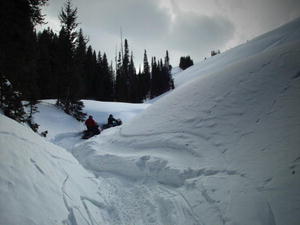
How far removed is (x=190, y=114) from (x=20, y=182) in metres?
4.76

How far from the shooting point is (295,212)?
7.89 feet

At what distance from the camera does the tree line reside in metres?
8.56

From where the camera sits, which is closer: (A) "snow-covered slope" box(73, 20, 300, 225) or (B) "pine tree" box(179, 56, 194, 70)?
(A) "snow-covered slope" box(73, 20, 300, 225)

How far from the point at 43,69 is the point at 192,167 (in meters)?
26.7

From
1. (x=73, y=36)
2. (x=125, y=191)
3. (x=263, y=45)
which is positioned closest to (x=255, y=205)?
(x=125, y=191)

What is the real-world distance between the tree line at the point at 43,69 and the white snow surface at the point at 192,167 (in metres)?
5.84

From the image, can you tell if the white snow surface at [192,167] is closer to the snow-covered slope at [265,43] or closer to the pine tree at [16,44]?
the pine tree at [16,44]

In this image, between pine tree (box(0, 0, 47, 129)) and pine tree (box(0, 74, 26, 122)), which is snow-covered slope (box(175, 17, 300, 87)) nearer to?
pine tree (box(0, 0, 47, 129))

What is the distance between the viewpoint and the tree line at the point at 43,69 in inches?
337

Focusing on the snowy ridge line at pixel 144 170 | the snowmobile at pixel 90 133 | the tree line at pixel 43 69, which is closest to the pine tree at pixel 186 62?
the tree line at pixel 43 69

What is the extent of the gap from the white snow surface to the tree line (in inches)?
230

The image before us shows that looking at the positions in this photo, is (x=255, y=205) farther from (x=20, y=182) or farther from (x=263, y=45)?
(x=263, y=45)

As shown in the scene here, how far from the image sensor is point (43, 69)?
25.0m

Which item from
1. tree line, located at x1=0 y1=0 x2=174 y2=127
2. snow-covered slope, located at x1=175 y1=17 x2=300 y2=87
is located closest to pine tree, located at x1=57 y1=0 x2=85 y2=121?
tree line, located at x1=0 y1=0 x2=174 y2=127
